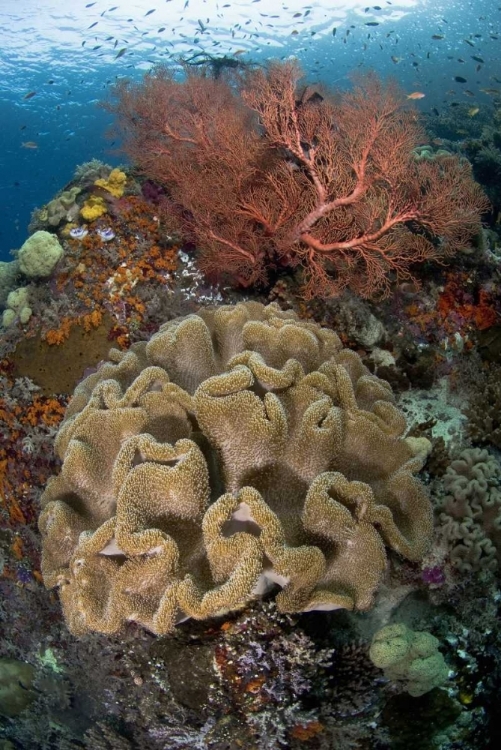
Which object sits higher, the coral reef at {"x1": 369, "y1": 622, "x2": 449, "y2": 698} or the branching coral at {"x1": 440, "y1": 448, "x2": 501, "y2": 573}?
the branching coral at {"x1": 440, "y1": 448, "x2": 501, "y2": 573}

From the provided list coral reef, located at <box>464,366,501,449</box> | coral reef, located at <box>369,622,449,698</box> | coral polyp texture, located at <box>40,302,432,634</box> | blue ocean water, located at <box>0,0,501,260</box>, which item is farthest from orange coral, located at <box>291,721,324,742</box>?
blue ocean water, located at <box>0,0,501,260</box>

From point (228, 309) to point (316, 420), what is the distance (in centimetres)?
149

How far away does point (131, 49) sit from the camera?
3791 cm

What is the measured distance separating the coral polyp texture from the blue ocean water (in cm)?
3098

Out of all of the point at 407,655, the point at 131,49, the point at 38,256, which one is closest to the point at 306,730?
the point at 407,655

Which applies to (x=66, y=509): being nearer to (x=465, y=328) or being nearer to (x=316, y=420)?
(x=316, y=420)

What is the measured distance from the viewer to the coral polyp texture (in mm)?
2291

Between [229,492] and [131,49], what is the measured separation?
153ft

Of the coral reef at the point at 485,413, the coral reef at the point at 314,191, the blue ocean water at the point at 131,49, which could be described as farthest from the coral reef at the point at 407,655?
the blue ocean water at the point at 131,49

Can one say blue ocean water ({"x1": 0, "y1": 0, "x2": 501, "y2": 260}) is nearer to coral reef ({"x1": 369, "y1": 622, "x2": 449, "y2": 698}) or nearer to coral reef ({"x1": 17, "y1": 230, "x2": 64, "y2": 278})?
coral reef ({"x1": 17, "y1": 230, "x2": 64, "y2": 278})

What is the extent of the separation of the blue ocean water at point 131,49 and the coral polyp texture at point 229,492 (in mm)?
30979

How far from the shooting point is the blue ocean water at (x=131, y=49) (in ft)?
110

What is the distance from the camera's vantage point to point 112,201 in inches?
245

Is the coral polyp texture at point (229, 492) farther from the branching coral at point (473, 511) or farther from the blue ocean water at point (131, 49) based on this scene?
the blue ocean water at point (131, 49)
